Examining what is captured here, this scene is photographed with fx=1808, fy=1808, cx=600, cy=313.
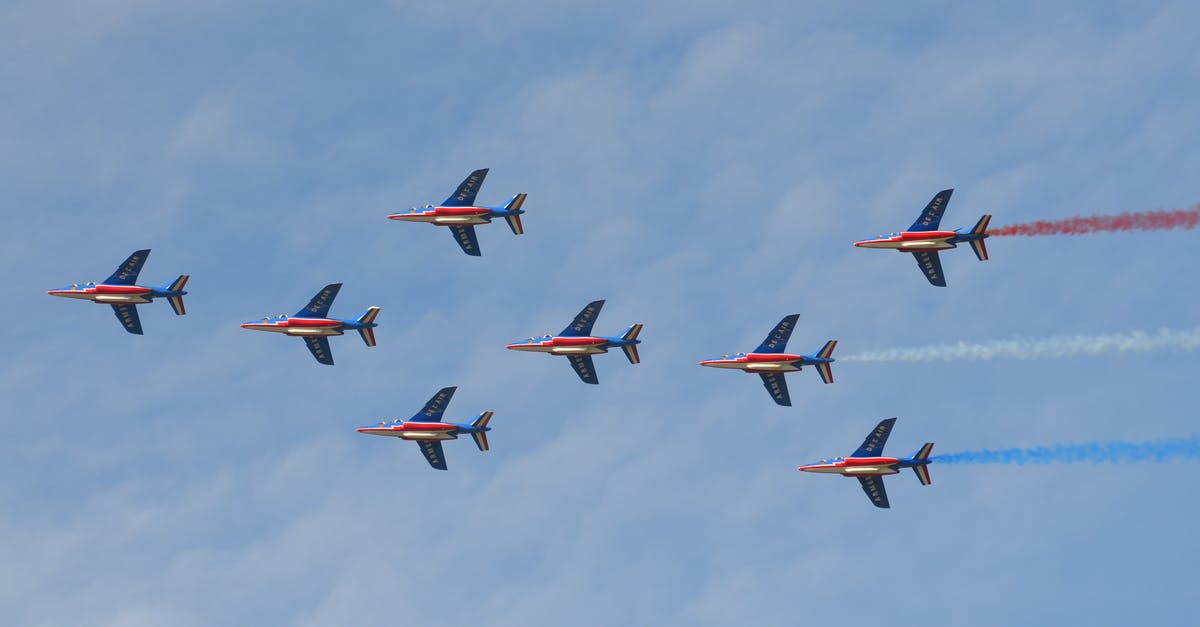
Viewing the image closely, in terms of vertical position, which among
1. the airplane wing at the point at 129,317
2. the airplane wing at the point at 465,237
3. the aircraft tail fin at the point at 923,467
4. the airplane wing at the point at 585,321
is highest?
the airplane wing at the point at 465,237

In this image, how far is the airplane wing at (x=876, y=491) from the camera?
174375mm

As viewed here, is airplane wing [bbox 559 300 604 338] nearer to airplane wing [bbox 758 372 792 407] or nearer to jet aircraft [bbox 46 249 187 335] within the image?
airplane wing [bbox 758 372 792 407]

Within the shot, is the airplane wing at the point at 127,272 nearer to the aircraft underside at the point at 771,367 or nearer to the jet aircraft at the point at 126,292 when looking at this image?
the jet aircraft at the point at 126,292

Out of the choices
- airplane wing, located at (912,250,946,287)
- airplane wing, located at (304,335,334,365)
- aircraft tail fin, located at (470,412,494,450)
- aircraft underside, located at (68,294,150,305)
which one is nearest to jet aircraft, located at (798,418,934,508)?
airplane wing, located at (912,250,946,287)

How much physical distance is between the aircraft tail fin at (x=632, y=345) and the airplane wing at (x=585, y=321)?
4969 mm

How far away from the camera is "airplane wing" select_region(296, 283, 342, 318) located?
591 ft

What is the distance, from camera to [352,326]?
178 metres

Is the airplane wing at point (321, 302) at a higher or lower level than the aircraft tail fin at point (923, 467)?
higher

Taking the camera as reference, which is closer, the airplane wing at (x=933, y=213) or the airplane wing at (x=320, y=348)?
the airplane wing at (x=933, y=213)

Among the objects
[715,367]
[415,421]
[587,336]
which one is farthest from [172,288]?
[715,367]

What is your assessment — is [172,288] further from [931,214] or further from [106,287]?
[931,214]

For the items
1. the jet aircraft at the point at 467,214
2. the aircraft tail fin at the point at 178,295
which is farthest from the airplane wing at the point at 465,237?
the aircraft tail fin at the point at 178,295

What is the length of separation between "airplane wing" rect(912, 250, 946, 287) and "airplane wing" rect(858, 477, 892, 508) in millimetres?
20060

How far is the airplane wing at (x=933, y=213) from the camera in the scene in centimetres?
17262
